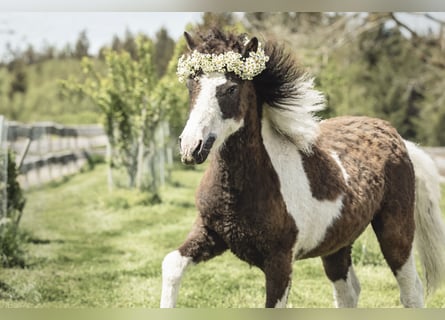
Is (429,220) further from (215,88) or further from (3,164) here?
(3,164)

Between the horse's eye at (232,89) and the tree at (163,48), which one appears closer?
the horse's eye at (232,89)

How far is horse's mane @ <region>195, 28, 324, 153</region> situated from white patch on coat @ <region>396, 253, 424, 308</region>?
0.87 meters

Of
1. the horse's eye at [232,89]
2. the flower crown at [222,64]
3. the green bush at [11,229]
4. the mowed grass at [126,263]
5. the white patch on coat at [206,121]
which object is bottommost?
the mowed grass at [126,263]

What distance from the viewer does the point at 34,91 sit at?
8.83 meters

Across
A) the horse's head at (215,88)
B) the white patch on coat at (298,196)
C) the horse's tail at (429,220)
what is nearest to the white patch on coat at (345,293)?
the horse's tail at (429,220)

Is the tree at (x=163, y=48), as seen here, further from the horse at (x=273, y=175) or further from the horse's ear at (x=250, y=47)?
the horse's ear at (x=250, y=47)

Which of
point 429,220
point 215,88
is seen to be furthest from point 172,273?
point 429,220

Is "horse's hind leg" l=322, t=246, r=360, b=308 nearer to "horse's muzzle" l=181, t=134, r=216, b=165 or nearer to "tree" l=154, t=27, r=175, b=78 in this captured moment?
"horse's muzzle" l=181, t=134, r=216, b=165

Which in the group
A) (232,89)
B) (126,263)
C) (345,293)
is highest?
(232,89)

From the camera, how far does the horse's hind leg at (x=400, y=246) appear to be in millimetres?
3574

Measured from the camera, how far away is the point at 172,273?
2951mm

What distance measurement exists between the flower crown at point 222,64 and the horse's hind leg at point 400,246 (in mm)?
1092

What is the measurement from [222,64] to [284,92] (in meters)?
0.38

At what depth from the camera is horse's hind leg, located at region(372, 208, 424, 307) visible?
3574 mm
